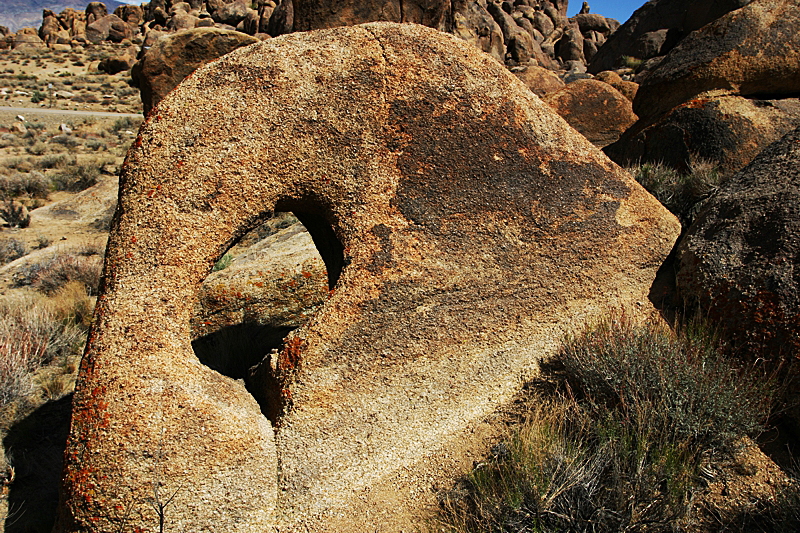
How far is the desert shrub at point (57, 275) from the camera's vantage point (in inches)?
233

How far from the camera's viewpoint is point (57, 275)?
598 cm

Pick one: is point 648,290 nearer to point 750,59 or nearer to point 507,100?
point 507,100

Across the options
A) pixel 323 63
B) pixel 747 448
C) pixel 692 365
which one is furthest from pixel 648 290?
pixel 323 63

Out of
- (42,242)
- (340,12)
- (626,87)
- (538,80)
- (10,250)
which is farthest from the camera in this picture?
(538,80)

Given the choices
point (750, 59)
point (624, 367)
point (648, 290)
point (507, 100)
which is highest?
point (750, 59)

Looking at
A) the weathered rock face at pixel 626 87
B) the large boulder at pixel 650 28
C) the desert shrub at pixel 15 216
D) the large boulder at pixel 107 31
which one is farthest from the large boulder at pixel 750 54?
the large boulder at pixel 107 31

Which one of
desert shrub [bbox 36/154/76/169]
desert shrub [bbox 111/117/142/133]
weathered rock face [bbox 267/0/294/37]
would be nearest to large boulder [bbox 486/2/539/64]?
weathered rock face [bbox 267/0/294/37]

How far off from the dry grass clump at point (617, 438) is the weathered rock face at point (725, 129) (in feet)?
10.3

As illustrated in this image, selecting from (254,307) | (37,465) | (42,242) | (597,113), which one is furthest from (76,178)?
(597,113)

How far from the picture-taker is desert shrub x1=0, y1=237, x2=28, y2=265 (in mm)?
7391

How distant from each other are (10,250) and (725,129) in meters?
9.09

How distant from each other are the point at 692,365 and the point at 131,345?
2469 millimetres

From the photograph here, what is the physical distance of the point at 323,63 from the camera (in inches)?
102

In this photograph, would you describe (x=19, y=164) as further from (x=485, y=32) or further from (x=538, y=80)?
(x=485, y=32)
